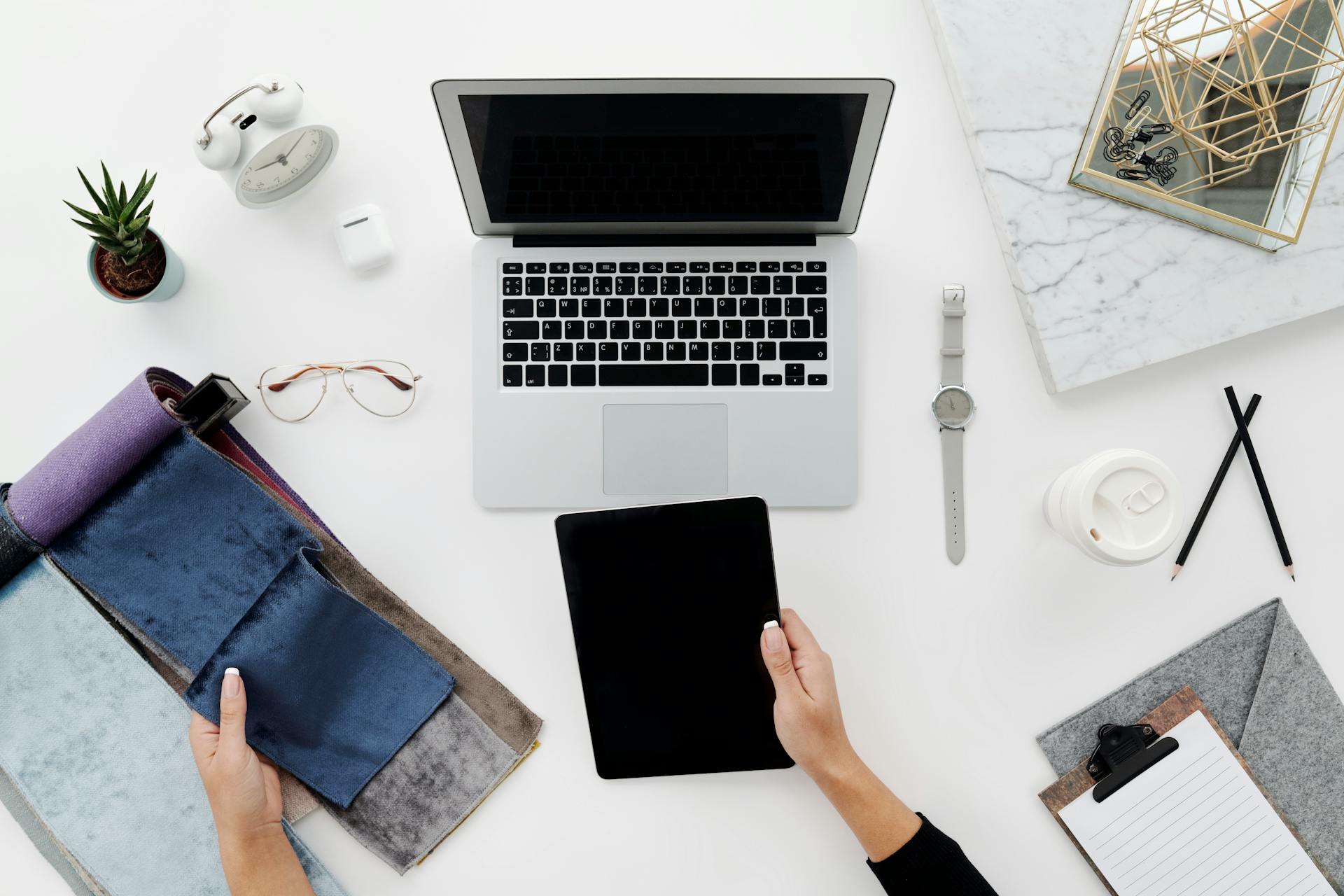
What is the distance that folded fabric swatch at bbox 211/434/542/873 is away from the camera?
83 cm

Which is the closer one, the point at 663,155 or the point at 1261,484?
the point at 663,155

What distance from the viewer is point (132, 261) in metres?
0.80

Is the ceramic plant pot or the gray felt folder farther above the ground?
the ceramic plant pot

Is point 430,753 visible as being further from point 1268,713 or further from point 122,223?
point 1268,713

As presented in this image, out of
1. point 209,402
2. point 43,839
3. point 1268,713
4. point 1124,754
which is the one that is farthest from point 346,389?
point 1268,713

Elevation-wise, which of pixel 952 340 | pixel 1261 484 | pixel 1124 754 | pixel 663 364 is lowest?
pixel 1124 754

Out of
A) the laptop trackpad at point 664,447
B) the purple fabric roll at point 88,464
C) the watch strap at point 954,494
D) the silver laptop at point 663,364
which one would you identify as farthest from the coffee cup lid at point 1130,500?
the purple fabric roll at point 88,464

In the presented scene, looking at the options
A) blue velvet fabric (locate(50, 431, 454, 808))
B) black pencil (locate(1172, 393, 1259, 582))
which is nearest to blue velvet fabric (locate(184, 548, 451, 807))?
blue velvet fabric (locate(50, 431, 454, 808))

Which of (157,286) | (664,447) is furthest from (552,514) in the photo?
(157,286)

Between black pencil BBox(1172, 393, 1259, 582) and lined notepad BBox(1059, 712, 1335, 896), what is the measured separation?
17 cm

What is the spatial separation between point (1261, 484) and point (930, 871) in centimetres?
51

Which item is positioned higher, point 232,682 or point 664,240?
point 664,240

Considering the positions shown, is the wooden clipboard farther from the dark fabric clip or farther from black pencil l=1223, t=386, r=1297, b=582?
the dark fabric clip

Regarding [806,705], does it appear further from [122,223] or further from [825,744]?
[122,223]
